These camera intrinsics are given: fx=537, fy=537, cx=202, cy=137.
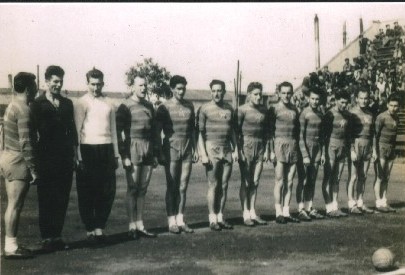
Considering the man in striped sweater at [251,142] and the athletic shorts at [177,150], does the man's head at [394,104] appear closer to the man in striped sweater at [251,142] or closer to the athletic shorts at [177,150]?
the man in striped sweater at [251,142]

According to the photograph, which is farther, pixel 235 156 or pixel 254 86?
pixel 254 86

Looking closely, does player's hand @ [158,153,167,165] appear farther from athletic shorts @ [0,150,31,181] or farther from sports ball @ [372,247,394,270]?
sports ball @ [372,247,394,270]

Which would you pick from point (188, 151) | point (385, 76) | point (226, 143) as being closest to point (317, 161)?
point (226, 143)

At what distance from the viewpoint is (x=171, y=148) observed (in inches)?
239

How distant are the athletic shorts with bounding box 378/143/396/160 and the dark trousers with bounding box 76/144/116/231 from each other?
4096mm

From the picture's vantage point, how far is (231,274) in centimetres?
448

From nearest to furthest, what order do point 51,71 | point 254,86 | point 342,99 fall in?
point 51,71 → point 254,86 → point 342,99

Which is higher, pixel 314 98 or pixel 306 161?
pixel 314 98

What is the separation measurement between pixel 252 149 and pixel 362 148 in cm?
187

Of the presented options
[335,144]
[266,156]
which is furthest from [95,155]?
[335,144]

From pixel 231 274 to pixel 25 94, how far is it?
248cm

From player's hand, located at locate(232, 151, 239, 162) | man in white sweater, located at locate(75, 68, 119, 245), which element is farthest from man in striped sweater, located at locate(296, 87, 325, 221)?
man in white sweater, located at locate(75, 68, 119, 245)

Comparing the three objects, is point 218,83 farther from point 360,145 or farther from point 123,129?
point 360,145

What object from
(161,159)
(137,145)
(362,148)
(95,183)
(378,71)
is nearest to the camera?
(95,183)
